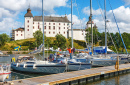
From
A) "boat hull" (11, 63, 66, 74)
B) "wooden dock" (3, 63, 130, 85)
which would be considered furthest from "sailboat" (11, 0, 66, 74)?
"wooden dock" (3, 63, 130, 85)

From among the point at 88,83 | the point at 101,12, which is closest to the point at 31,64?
the point at 88,83

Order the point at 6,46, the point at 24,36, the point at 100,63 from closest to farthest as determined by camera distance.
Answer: the point at 100,63
the point at 6,46
the point at 24,36

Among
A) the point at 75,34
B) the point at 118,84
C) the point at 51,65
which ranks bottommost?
the point at 118,84

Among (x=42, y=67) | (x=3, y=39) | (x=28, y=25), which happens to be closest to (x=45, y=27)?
(x=28, y=25)

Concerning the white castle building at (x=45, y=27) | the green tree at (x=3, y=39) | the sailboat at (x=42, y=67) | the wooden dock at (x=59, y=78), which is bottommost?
the wooden dock at (x=59, y=78)

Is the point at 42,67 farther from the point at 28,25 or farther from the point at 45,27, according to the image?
the point at 45,27

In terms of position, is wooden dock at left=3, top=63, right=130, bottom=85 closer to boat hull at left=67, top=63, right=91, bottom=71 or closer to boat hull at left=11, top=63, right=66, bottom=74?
boat hull at left=67, top=63, right=91, bottom=71

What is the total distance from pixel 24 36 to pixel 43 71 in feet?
288

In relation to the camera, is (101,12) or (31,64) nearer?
(31,64)

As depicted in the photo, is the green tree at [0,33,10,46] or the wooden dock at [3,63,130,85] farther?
the green tree at [0,33,10,46]

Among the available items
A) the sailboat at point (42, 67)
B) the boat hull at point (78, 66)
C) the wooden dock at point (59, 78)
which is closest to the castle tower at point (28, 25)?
the sailboat at point (42, 67)

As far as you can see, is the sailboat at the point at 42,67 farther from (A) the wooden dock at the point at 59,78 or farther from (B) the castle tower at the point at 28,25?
(B) the castle tower at the point at 28,25

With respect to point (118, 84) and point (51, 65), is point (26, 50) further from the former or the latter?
point (118, 84)

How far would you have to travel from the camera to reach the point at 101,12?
118 ft
